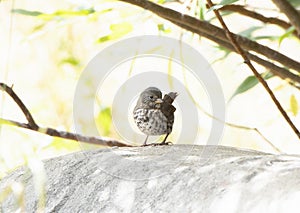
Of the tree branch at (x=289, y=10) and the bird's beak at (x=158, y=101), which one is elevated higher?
the tree branch at (x=289, y=10)

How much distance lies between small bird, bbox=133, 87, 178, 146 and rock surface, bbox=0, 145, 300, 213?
0.15 meters

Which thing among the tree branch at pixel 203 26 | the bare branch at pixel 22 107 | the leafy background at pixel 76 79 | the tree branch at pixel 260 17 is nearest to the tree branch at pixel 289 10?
the tree branch at pixel 203 26

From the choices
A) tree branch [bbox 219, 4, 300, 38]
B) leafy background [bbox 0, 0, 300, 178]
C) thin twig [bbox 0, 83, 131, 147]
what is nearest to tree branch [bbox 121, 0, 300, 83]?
tree branch [bbox 219, 4, 300, 38]

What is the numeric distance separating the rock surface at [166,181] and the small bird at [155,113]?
0.15m

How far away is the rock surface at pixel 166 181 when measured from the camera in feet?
3.18

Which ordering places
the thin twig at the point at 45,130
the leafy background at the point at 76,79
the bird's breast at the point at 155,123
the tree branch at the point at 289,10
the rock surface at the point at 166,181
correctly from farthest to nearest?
the leafy background at the point at 76,79 < the bird's breast at the point at 155,123 < the thin twig at the point at 45,130 < the rock surface at the point at 166,181 < the tree branch at the point at 289,10

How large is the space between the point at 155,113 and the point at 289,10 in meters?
0.69

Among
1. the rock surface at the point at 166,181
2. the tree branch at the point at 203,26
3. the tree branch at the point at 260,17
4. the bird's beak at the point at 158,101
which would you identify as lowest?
the rock surface at the point at 166,181

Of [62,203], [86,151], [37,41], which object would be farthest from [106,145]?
[37,41]

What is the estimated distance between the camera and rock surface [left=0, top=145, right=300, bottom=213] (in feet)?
3.18

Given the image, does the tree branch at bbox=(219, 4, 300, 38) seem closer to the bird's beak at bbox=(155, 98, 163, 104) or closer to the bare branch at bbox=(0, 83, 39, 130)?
the bird's beak at bbox=(155, 98, 163, 104)

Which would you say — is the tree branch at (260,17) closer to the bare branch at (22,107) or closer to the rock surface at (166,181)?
the rock surface at (166,181)

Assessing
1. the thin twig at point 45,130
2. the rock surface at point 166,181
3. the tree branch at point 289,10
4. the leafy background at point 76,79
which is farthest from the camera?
the leafy background at point 76,79

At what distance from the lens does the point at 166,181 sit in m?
1.11
